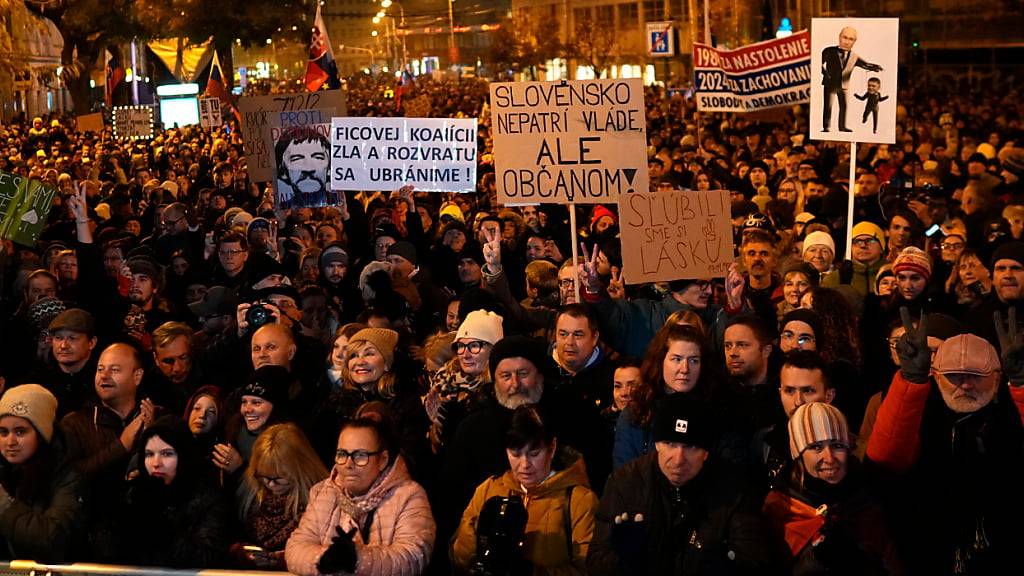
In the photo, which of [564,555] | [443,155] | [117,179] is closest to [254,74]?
[117,179]

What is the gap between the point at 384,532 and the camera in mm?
5070

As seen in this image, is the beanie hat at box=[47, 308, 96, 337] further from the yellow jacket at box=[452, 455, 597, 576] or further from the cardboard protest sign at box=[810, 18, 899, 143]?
the cardboard protest sign at box=[810, 18, 899, 143]

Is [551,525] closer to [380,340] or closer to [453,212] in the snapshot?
[380,340]

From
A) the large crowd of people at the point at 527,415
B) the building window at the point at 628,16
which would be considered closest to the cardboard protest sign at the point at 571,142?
the large crowd of people at the point at 527,415

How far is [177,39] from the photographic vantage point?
40.6 meters

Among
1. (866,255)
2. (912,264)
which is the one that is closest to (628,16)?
(866,255)

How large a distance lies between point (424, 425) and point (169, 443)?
1.27m

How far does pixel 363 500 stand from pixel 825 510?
5.23 ft

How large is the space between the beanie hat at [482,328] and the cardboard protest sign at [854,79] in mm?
4362

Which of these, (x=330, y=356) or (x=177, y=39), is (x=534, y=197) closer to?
(x=330, y=356)

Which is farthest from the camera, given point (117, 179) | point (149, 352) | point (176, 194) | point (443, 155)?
point (117, 179)

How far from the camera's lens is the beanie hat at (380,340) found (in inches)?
259

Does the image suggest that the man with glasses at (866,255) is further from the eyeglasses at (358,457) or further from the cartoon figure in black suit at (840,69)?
the eyeglasses at (358,457)

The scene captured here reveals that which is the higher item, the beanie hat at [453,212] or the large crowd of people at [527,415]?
the beanie hat at [453,212]
